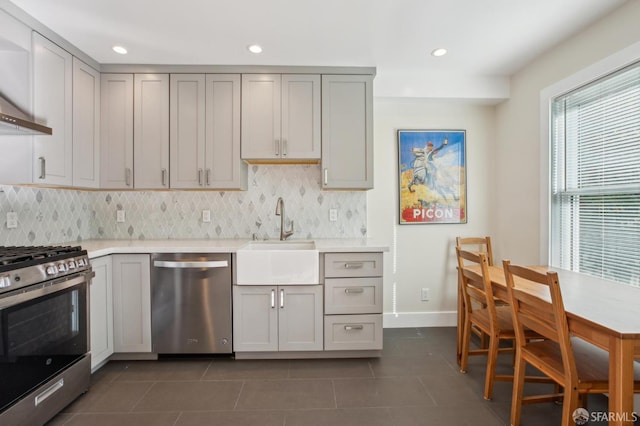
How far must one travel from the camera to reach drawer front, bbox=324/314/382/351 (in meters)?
2.51

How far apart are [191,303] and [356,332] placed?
1342 mm

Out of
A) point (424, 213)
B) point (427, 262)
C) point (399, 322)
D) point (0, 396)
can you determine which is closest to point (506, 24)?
point (424, 213)

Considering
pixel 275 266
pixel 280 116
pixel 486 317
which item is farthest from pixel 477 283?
pixel 280 116

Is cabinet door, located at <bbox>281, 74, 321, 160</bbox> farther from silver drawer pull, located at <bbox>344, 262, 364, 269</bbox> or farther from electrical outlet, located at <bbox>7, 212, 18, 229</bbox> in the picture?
electrical outlet, located at <bbox>7, 212, 18, 229</bbox>

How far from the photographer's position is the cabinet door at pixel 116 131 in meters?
2.75

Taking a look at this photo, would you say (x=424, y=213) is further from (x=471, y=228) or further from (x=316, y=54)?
(x=316, y=54)

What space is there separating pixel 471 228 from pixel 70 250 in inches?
136

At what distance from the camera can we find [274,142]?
278 cm

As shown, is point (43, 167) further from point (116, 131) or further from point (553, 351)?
point (553, 351)

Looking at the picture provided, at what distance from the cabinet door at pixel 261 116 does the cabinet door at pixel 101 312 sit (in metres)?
1.42

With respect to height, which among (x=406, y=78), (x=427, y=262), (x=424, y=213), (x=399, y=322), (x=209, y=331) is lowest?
(x=399, y=322)

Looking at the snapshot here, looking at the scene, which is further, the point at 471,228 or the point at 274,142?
the point at 471,228

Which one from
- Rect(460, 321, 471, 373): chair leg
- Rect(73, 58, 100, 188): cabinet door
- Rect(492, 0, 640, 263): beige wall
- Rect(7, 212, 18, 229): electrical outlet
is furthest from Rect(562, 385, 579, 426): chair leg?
Rect(7, 212, 18, 229): electrical outlet

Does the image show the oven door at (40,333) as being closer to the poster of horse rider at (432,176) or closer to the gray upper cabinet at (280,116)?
the gray upper cabinet at (280,116)
